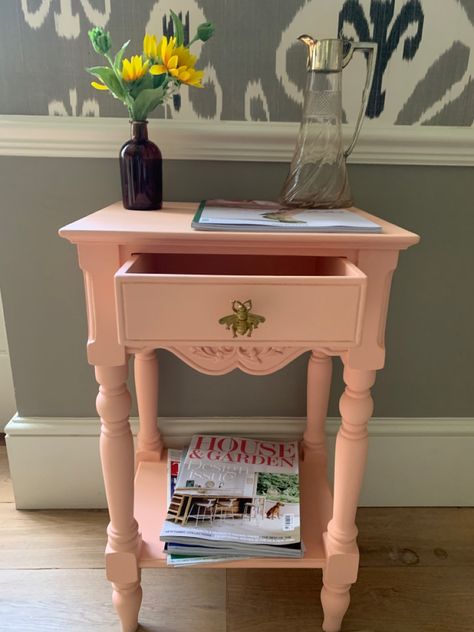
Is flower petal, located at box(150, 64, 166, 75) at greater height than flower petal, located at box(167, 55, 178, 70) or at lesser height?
lesser

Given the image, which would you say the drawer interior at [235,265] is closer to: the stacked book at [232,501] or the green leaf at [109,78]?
the green leaf at [109,78]

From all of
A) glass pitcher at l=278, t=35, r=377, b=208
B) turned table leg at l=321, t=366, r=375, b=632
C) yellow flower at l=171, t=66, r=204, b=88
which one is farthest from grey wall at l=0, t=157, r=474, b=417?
turned table leg at l=321, t=366, r=375, b=632

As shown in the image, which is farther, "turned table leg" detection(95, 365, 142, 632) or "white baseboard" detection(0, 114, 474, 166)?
"white baseboard" detection(0, 114, 474, 166)

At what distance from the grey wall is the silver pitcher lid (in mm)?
211

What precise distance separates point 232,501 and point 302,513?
0.13 meters

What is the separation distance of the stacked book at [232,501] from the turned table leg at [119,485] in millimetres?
63

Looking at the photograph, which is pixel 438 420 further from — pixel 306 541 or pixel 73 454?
pixel 73 454

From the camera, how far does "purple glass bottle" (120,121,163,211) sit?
30.2 inches

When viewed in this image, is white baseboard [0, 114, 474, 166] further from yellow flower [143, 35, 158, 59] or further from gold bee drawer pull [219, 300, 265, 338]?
gold bee drawer pull [219, 300, 265, 338]

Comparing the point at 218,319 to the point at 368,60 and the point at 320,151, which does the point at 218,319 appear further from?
the point at 368,60

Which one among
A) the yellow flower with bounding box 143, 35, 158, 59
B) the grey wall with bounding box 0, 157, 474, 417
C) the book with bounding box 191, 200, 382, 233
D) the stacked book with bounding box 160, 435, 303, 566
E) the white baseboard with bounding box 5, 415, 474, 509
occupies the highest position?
the yellow flower with bounding box 143, 35, 158, 59

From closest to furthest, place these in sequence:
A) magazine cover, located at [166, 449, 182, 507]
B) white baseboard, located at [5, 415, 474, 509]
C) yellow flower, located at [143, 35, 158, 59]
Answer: yellow flower, located at [143, 35, 158, 59], magazine cover, located at [166, 449, 182, 507], white baseboard, located at [5, 415, 474, 509]

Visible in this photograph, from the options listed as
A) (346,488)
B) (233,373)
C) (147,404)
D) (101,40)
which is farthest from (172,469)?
(101,40)

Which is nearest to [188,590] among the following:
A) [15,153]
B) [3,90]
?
[15,153]
